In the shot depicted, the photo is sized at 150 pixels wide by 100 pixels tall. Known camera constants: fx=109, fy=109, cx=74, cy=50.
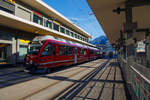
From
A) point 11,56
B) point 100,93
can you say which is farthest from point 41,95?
point 11,56

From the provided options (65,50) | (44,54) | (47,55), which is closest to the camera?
(44,54)

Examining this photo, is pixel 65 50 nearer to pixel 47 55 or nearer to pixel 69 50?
pixel 69 50

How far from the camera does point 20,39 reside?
601 inches

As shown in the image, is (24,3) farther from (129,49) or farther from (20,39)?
(129,49)

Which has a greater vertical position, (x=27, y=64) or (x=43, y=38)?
(x=43, y=38)

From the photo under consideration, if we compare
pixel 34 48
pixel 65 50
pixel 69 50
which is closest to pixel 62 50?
pixel 65 50

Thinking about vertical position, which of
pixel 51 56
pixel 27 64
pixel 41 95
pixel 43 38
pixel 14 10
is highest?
pixel 14 10

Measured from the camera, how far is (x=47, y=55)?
8.66m

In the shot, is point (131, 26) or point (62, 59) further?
point (62, 59)

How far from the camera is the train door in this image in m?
8.28

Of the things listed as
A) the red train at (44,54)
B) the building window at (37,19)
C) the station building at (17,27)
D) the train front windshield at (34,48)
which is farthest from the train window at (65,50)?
the building window at (37,19)

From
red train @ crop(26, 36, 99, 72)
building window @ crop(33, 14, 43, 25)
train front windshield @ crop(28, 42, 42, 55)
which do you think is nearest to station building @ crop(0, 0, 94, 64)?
building window @ crop(33, 14, 43, 25)

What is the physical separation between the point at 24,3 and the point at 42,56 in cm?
1120

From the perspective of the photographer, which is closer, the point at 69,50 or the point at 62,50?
the point at 62,50
